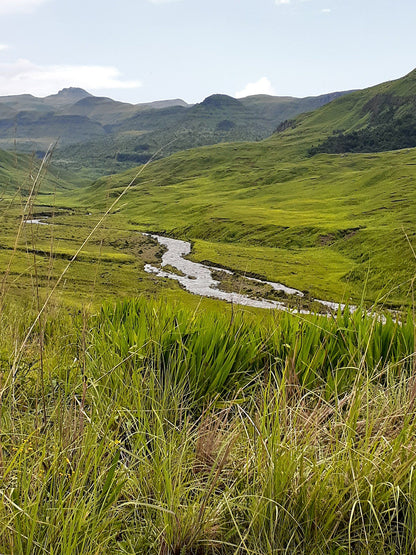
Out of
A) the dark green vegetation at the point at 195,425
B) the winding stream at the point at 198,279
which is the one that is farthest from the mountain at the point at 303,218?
the dark green vegetation at the point at 195,425

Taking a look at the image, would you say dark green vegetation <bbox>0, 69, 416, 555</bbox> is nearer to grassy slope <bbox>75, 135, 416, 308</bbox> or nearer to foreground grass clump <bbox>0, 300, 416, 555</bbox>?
foreground grass clump <bbox>0, 300, 416, 555</bbox>

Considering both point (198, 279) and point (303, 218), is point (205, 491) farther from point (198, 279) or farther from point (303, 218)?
point (303, 218)

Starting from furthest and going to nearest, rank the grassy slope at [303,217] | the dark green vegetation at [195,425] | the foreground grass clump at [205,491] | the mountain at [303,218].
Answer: the grassy slope at [303,217]
the mountain at [303,218]
the dark green vegetation at [195,425]
the foreground grass clump at [205,491]

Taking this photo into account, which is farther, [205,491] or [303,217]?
[303,217]

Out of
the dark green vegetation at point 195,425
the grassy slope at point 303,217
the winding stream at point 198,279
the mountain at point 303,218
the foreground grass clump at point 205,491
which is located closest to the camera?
the foreground grass clump at point 205,491

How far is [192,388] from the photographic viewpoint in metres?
4.50

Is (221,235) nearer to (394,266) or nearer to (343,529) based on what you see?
(394,266)

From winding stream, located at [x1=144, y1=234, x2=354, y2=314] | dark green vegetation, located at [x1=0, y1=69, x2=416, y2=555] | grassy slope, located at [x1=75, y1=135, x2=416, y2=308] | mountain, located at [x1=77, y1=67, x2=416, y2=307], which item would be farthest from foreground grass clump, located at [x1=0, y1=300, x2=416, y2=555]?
winding stream, located at [x1=144, y1=234, x2=354, y2=314]

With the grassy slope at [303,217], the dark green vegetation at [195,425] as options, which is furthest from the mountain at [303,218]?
the dark green vegetation at [195,425]

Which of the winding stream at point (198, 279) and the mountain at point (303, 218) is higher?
the mountain at point (303, 218)

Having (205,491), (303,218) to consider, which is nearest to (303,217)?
(303,218)

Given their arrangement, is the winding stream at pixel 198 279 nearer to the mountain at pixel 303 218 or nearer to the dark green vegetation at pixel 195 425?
the mountain at pixel 303 218

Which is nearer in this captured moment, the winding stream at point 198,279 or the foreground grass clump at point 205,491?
the foreground grass clump at point 205,491

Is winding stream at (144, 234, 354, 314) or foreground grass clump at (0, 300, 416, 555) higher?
foreground grass clump at (0, 300, 416, 555)
